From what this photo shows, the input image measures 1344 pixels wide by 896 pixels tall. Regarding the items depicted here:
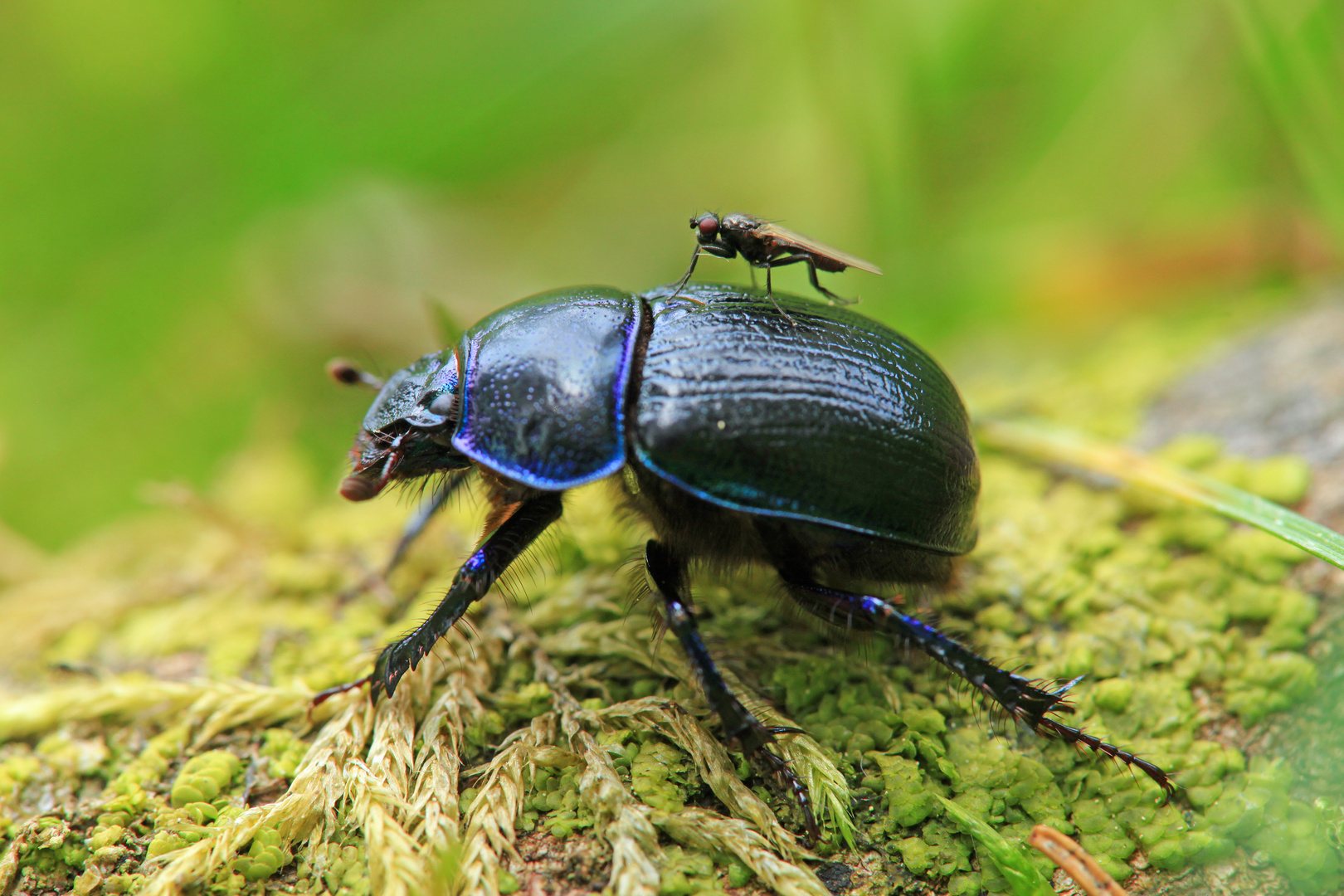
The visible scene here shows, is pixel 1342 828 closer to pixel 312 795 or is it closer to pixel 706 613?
pixel 706 613

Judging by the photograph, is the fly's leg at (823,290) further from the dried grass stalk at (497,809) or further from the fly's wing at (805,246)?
the dried grass stalk at (497,809)

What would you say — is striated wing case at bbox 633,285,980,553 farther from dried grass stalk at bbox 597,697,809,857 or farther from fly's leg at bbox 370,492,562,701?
dried grass stalk at bbox 597,697,809,857

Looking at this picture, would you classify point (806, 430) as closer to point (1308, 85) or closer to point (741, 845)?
point (741, 845)

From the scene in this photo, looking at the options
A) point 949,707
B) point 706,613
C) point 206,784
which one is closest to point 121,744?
point 206,784

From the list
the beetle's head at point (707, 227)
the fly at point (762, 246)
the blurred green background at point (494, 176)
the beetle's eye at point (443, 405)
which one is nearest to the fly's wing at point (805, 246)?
the fly at point (762, 246)

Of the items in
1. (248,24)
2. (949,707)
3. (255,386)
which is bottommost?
(255,386)

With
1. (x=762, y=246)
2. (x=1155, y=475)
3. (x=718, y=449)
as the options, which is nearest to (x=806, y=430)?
(x=718, y=449)
